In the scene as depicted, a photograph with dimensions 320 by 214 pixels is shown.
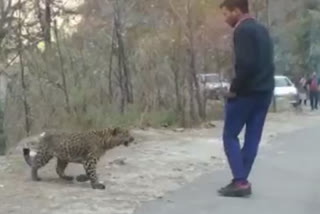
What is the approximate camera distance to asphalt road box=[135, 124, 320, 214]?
329 inches

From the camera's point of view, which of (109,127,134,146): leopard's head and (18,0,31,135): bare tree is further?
(18,0,31,135): bare tree

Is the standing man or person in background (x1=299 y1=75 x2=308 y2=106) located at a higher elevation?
the standing man

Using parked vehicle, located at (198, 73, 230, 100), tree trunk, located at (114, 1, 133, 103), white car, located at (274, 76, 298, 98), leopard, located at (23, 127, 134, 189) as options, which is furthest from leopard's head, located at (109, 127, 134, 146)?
white car, located at (274, 76, 298, 98)

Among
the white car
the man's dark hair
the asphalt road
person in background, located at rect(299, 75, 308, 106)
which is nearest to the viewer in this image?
the asphalt road

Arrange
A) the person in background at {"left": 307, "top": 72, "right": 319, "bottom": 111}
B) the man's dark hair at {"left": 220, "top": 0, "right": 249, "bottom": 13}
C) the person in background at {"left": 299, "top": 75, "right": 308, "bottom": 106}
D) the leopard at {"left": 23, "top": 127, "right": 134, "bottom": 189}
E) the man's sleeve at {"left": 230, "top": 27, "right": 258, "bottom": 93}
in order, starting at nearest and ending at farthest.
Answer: the man's sleeve at {"left": 230, "top": 27, "right": 258, "bottom": 93}
the man's dark hair at {"left": 220, "top": 0, "right": 249, "bottom": 13}
the leopard at {"left": 23, "top": 127, "right": 134, "bottom": 189}
the person in background at {"left": 307, "top": 72, "right": 319, "bottom": 111}
the person in background at {"left": 299, "top": 75, "right": 308, "bottom": 106}

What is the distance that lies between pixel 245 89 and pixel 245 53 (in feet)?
1.28

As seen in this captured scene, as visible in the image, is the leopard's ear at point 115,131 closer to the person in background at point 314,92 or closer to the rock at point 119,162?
the rock at point 119,162

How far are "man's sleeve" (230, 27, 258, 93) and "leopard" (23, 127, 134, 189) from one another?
1903mm

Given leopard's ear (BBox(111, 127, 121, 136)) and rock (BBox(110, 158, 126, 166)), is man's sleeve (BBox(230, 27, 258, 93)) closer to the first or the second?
leopard's ear (BBox(111, 127, 121, 136))

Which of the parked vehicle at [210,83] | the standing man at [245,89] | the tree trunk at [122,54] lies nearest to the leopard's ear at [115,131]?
the standing man at [245,89]

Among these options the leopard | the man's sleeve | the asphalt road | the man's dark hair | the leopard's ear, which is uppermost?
the man's dark hair

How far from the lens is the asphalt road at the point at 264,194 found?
8.37m

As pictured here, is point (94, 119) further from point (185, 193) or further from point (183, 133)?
point (185, 193)

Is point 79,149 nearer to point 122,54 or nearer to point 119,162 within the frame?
point 119,162
